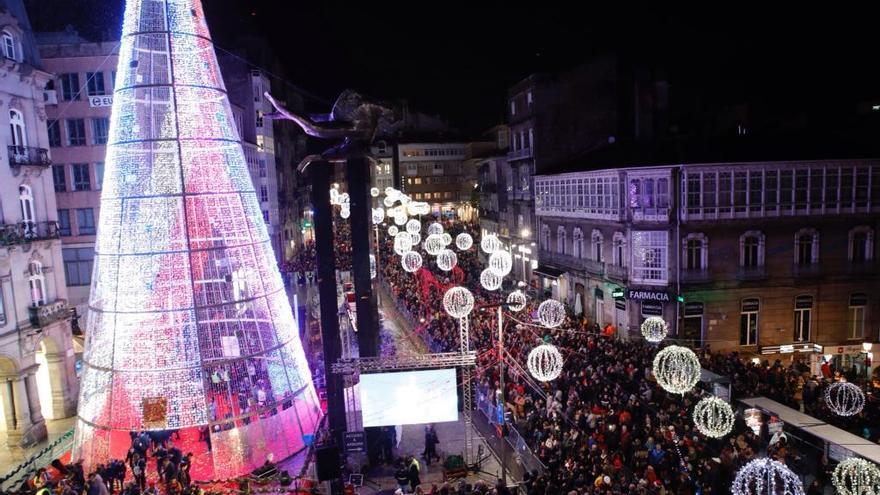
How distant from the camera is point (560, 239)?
38125mm

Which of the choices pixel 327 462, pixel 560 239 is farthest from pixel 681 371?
pixel 560 239

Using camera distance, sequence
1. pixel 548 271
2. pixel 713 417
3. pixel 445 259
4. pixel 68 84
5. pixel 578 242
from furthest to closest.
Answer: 1. pixel 548 271
2. pixel 578 242
3. pixel 68 84
4. pixel 445 259
5. pixel 713 417

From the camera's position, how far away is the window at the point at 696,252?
28.0m

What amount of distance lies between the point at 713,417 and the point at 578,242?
22.3 meters

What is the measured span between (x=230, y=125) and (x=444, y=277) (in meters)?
24.3

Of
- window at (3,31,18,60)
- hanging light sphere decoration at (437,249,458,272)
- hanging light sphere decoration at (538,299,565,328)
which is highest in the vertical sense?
window at (3,31,18,60)

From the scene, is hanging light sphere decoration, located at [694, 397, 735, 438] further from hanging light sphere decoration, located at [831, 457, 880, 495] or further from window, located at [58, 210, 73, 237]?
window, located at [58, 210, 73, 237]

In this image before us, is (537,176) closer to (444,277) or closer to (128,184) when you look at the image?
(444,277)

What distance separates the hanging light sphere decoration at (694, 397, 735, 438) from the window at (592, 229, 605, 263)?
18876mm

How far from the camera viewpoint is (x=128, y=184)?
46.5ft

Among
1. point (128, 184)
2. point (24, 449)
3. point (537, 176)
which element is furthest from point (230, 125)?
point (537, 176)

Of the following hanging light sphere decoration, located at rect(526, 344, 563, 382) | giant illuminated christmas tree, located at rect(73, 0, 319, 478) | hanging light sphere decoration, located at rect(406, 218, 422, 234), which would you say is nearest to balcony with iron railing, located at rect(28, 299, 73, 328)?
giant illuminated christmas tree, located at rect(73, 0, 319, 478)

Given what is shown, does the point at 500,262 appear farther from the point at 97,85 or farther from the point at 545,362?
the point at 97,85

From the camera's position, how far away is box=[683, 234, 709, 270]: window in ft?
91.9
